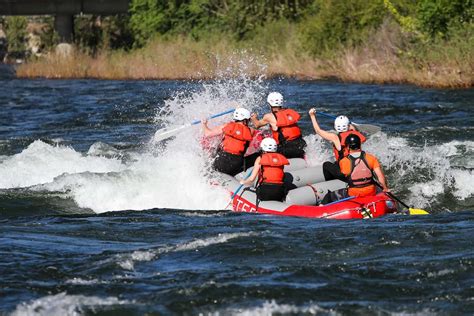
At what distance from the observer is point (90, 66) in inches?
1610

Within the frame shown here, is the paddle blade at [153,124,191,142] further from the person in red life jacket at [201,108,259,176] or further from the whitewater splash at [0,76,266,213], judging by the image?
the person in red life jacket at [201,108,259,176]

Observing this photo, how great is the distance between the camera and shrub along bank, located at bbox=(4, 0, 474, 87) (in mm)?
32094

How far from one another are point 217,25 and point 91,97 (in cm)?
1742

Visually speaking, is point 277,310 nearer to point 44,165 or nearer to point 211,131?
point 211,131

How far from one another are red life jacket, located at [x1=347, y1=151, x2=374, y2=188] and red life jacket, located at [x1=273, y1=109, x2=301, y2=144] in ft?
7.96

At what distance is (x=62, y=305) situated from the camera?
9.62m

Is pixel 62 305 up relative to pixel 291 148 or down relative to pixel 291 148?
down

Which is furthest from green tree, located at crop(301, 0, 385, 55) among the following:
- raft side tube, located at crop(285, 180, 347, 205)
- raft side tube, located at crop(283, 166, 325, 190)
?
raft side tube, located at crop(285, 180, 347, 205)

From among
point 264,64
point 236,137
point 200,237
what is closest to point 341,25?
point 264,64

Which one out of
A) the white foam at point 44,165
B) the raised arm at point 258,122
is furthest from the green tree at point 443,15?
the raised arm at point 258,122

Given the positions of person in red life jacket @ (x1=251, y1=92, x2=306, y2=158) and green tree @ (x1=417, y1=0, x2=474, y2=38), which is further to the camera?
green tree @ (x1=417, y1=0, x2=474, y2=38)

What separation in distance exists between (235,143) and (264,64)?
67.7 feet

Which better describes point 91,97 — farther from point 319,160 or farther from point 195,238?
point 195,238

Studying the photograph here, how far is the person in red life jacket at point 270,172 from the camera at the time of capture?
14.2m
